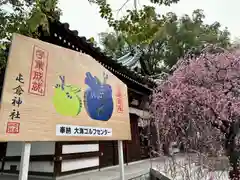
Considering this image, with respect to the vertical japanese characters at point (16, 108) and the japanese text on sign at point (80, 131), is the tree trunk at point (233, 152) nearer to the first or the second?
the japanese text on sign at point (80, 131)

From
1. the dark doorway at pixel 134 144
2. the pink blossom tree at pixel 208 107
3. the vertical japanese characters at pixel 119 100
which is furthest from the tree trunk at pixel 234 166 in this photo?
the dark doorway at pixel 134 144

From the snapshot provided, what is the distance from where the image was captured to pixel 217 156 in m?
4.93

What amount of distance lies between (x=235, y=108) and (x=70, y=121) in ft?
14.6

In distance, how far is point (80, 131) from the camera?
9.62 ft

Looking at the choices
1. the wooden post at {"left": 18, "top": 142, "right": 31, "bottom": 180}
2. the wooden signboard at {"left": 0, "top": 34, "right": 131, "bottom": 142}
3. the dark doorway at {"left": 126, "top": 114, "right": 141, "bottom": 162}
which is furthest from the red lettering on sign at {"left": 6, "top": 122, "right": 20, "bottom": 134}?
the dark doorway at {"left": 126, "top": 114, "right": 141, "bottom": 162}

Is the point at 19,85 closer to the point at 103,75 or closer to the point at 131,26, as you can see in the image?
the point at 103,75

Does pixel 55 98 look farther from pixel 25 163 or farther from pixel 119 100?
pixel 119 100

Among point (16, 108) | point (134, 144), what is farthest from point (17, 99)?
point (134, 144)

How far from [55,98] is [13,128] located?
629 millimetres

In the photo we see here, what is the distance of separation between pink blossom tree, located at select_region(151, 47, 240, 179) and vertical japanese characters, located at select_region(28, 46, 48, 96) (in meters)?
3.93

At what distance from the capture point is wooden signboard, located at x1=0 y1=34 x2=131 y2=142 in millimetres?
2279

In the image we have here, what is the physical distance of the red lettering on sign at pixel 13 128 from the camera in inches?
85.3

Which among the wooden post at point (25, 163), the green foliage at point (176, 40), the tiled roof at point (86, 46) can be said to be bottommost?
the wooden post at point (25, 163)

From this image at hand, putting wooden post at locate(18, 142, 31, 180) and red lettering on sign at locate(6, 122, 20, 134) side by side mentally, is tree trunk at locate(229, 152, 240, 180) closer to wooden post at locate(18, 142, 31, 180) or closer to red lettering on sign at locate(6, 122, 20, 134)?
wooden post at locate(18, 142, 31, 180)
